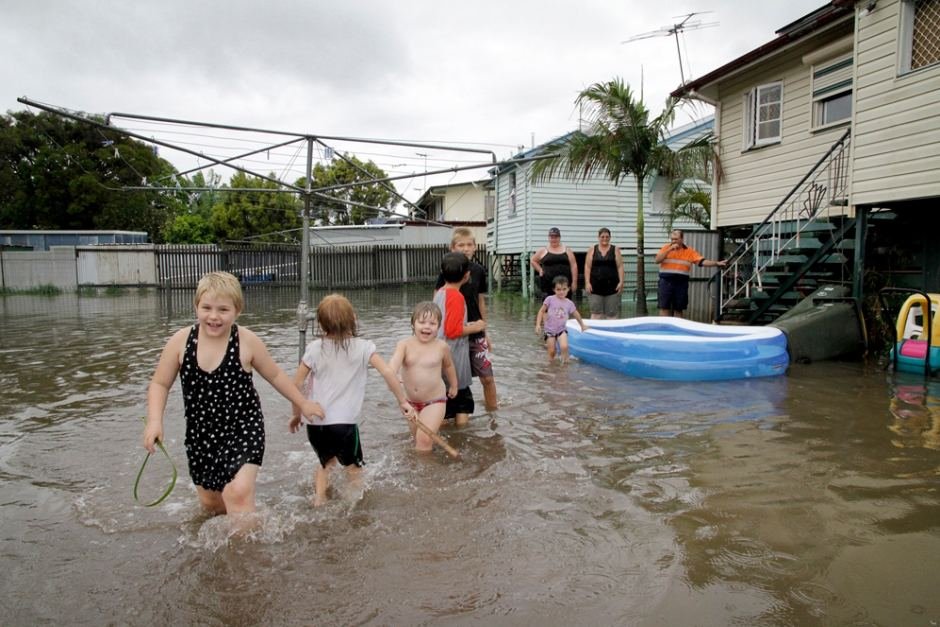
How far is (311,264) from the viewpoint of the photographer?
25.8m

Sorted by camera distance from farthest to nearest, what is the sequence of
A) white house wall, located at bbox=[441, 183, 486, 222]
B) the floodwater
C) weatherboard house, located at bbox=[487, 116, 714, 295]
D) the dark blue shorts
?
white house wall, located at bbox=[441, 183, 486, 222]
weatherboard house, located at bbox=[487, 116, 714, 295]
the dark blue shorts
the floodwater

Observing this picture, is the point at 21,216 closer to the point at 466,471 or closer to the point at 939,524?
the point at 466,471

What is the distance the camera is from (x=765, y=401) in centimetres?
643

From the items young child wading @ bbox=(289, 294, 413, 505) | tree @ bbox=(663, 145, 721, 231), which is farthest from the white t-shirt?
tree @ bbox=(663, 145, 721, 231)

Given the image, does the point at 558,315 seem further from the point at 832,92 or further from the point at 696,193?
the point at 696,193

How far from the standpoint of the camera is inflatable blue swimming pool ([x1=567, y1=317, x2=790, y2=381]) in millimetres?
7488

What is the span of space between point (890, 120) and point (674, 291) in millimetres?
3719

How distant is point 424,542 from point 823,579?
1.89 m

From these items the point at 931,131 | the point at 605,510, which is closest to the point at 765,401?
the point at 605,510

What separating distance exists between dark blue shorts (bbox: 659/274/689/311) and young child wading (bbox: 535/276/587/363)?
7.48ft

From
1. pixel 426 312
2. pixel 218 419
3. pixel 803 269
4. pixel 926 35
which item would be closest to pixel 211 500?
pixel 218 419

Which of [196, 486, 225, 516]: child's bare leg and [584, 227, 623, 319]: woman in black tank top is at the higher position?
[584, 227, 623, 319]: woman in black tank top

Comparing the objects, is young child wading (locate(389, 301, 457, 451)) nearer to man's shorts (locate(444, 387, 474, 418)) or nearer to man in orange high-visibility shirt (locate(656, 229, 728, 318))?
man's shorts (locate(444, 387, 474, 418))

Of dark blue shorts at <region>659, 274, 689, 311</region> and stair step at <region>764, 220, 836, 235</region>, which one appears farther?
dark blue shorts at <region>659, 274, 689, 311</region>
